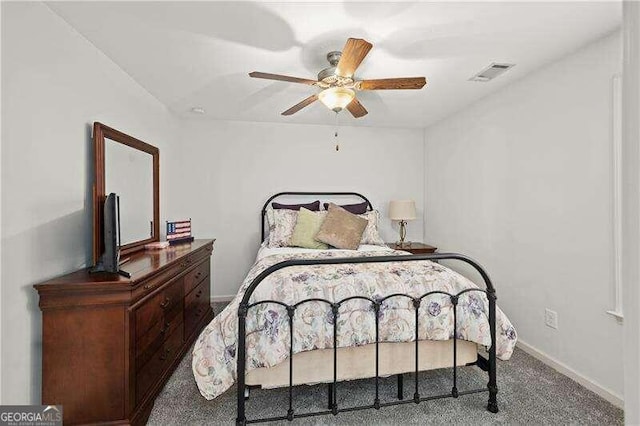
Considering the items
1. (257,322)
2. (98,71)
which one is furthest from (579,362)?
(98,71)

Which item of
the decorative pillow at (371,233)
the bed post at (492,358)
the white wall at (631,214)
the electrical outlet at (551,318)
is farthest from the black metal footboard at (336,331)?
the decorative pillow at (371,233)

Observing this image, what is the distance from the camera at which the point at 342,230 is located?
3.29 metres

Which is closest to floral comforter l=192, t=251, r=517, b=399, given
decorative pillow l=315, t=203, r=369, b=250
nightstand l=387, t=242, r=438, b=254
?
decorative pillow l=315, t=203, r=369, b=250

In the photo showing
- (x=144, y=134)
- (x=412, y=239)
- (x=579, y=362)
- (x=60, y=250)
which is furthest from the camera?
(x=412, y=239)

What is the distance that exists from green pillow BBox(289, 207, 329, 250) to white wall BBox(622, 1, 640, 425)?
295cm

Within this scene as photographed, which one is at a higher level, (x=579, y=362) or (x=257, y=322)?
(x=257, y=322)

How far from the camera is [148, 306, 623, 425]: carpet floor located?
1805 millimetres

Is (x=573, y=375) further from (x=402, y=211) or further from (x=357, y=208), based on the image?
(x=357, y=208)

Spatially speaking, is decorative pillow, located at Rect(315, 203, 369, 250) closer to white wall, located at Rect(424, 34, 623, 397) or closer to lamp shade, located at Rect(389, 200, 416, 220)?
lamp shade, located at Rect(389, 200, 416, 220)

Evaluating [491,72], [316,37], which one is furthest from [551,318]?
[316,37]

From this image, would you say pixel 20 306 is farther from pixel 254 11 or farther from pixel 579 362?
pixel 579 362

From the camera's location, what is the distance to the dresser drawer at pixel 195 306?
2619 millimetres

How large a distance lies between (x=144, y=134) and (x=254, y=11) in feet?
5.86

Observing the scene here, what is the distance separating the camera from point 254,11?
5.85 ft
